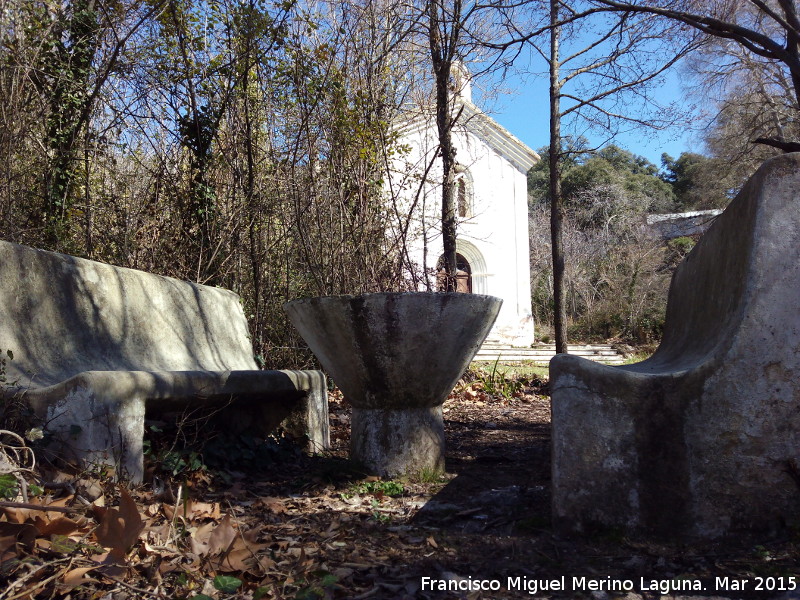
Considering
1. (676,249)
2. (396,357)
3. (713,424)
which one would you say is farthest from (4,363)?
(676,249)

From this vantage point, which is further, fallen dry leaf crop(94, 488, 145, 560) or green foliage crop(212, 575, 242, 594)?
fallen dry leaf crop(94, 488, 145, 560)

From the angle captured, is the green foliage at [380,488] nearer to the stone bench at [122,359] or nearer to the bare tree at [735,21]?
the stone bench at [122,359]

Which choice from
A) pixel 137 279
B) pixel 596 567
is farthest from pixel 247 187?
pixel 596 567

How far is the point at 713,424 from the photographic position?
229 centimetres

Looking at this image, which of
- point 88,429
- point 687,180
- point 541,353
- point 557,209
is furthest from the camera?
point 687,180

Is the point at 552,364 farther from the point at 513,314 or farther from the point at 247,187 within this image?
the point at 513,314

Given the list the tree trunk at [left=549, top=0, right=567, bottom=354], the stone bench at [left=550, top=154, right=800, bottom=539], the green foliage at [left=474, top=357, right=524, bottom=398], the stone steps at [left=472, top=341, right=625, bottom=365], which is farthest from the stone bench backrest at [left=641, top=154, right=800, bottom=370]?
the stone steps at [left=472, top=341, right=625, bottom=365]

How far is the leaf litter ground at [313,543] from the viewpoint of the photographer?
176cm

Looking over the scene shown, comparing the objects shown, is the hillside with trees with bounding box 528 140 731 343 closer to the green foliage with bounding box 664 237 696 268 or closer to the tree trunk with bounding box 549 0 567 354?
the green foliage with bounding box 664 237 696 268

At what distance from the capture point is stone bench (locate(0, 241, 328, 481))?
2439mm

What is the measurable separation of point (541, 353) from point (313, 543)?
15.1 m

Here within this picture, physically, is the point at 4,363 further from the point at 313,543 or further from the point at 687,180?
the point at 687,180

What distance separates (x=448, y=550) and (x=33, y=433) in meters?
1.51

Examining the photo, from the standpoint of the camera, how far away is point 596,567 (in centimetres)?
212
